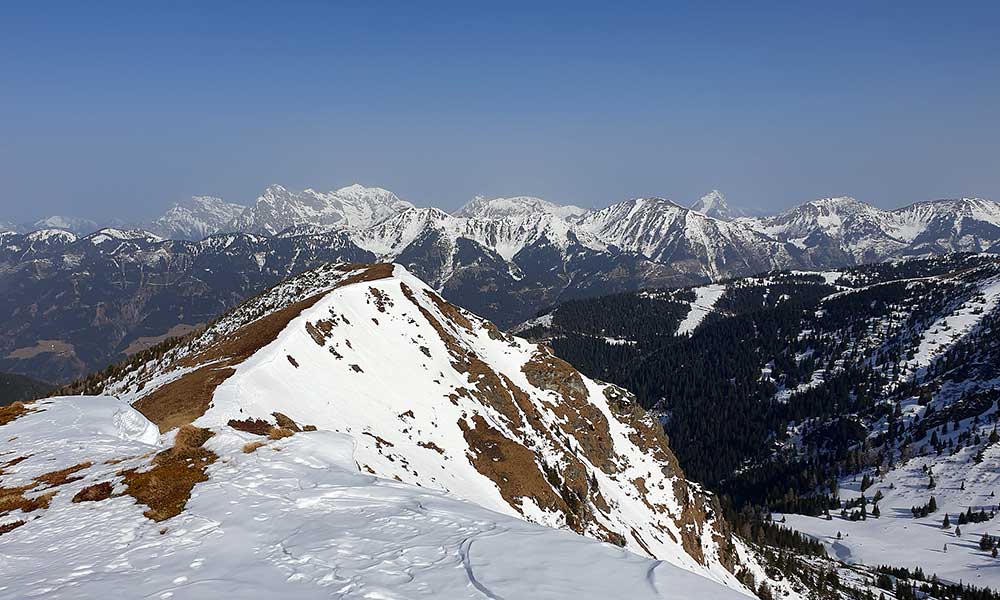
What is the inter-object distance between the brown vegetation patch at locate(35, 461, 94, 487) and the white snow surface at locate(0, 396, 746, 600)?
54 centimetres

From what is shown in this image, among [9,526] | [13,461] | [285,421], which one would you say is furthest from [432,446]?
[9,526]

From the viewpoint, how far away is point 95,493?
1956cm

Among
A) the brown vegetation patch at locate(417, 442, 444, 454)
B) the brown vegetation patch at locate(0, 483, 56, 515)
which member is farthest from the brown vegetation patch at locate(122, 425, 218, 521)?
the brown vegetation patch at locate(417, 442, 444, 454)

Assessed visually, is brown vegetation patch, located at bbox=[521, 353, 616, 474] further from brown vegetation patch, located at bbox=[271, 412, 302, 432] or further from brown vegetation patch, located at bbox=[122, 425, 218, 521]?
brown vegetation patch, located at bbox=[122, 425, 218, 521]

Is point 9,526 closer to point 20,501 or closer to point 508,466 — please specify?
point 20,501

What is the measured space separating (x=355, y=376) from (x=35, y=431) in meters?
43.4

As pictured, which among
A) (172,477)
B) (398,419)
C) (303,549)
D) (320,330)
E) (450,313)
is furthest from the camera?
(450,313)

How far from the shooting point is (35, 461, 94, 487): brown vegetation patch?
2122 cm

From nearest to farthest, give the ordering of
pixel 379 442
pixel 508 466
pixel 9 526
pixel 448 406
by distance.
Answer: pixel 9 526 → pixel 379 442 → pixel 508 466 → pixel 448 406

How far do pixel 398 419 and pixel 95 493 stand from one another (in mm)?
49634

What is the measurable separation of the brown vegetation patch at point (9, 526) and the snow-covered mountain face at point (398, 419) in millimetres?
409

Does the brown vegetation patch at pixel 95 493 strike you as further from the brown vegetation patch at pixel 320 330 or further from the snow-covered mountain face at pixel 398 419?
the brown vegetation patch at pixel 320 330

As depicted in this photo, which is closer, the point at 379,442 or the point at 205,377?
the point at 205,377

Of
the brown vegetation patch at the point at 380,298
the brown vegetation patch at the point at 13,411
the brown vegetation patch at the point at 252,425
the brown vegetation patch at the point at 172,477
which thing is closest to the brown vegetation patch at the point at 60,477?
the brown vegetation patch at the point at 172,477
